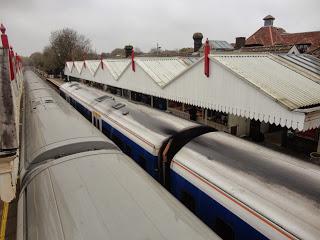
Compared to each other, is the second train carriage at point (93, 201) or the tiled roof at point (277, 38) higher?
the tiled roof at point (277, 38)

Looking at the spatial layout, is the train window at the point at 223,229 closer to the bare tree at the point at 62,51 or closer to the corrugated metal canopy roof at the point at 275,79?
the corrugated metal canopy roof at the point at 275,79

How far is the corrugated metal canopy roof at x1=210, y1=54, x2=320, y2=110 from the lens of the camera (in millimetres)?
7023

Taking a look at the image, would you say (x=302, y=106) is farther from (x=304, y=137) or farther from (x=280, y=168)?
(x=304, y=137)

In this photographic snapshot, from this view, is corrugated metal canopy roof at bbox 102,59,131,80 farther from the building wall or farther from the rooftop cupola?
the rooftop cupola

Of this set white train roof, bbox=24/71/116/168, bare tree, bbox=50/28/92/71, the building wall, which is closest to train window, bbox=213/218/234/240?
white train roof, bbox=24/71/116/168

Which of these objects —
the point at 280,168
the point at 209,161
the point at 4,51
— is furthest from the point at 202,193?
the point at 4,51

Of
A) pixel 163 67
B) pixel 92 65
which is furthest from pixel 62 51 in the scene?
pixel 163 67

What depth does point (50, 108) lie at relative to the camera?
9578 mm

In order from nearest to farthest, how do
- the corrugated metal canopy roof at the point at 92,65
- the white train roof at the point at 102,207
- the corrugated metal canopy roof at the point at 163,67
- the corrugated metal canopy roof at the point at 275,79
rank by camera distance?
the white train roof at the point at 102,207 < the corrugated metal canopy roof at the point at 275,79 < the corrugated metal canopy roof at the point at 163,67 < the corrugated metal canopy roof at the point at 92,65

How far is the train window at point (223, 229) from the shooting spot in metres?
4.24

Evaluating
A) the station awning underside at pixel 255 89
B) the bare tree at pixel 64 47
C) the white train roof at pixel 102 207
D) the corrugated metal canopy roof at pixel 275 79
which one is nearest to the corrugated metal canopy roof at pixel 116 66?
the station awning underside at pixel 255 89

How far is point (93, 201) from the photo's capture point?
3.55 metres

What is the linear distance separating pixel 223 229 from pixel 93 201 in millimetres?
2328

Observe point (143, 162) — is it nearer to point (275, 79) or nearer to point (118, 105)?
point (118, 105)
